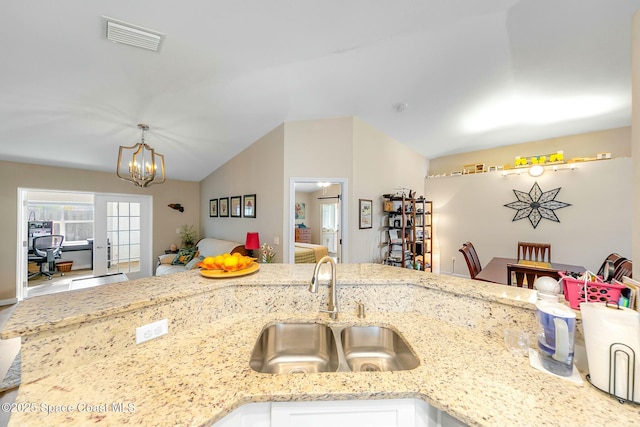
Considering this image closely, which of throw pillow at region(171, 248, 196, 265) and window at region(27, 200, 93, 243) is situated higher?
window at region(27, 200, 93, 243)

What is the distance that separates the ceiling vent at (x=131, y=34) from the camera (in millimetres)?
1588

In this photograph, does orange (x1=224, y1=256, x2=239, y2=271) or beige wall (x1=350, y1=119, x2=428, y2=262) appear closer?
orange (x1=224, y1=256, x2=239, y2=271)

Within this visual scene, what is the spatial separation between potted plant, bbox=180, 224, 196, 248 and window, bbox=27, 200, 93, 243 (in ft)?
10.4

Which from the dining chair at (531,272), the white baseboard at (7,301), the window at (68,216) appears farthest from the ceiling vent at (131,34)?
the window at (68,216)

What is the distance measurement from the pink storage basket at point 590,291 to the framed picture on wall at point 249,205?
3.78 m

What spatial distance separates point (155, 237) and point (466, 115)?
6.31m

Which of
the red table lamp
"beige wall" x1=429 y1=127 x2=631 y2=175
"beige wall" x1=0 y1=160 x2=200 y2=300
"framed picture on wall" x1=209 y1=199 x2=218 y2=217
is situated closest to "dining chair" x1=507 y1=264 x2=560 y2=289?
"beige wall" x1=429 y1=127 x2=631 y2=175

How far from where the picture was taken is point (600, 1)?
69.7 inches

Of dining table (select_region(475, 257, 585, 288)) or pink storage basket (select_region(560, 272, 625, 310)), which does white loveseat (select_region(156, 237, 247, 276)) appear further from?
pink storage basket (select_region(560, 272, 625, 310))

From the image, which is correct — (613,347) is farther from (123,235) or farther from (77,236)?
(77,236)

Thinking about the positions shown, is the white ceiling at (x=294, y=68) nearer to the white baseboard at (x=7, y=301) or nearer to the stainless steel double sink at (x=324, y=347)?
the stainless steel double sink at (x=324, y=347)

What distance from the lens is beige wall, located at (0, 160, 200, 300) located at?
369 cm

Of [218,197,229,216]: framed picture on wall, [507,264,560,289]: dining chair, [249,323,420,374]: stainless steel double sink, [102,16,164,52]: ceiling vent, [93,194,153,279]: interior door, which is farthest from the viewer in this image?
[218,197,229,216]: framed picture on wall

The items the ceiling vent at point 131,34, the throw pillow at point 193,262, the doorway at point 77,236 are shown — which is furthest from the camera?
the throw pillow at point 193,262
